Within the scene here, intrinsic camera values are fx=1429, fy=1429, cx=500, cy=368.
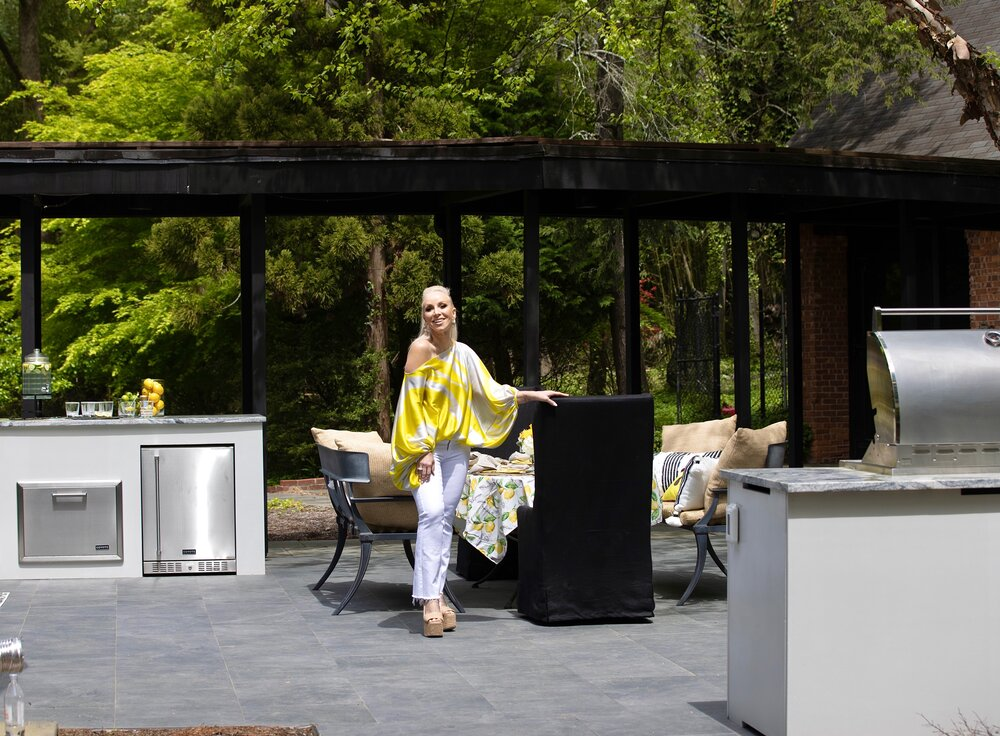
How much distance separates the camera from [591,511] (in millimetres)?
7840

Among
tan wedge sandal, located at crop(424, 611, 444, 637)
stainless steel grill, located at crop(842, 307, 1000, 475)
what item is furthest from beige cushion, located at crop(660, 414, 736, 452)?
stainless steel grill, located at crop(842, 307, 1000, 475)

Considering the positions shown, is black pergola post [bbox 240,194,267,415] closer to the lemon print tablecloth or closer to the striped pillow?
the lemon print tablecloth

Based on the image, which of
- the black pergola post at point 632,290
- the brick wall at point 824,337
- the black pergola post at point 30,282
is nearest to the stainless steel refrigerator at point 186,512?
the black pergola post at point 30,282

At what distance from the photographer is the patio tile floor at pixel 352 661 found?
226 inches

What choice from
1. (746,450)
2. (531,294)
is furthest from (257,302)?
(746,450)

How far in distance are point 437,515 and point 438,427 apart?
1.58 feet

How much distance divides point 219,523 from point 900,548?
623 cm

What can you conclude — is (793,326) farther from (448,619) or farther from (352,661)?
(352,661)

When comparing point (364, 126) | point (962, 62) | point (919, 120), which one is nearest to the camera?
point (962, 62)

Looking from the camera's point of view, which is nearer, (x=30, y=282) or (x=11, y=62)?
(x=30, y=282)

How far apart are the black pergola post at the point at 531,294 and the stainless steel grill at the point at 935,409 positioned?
18.7 feet

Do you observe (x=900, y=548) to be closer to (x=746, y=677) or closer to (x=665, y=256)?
(x=746, y=677)

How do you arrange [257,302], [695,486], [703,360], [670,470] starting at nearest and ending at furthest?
[695,486], [670,470], [257,302], [703,360]

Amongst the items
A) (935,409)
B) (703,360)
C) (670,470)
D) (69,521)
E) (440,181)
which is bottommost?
(69,521)
